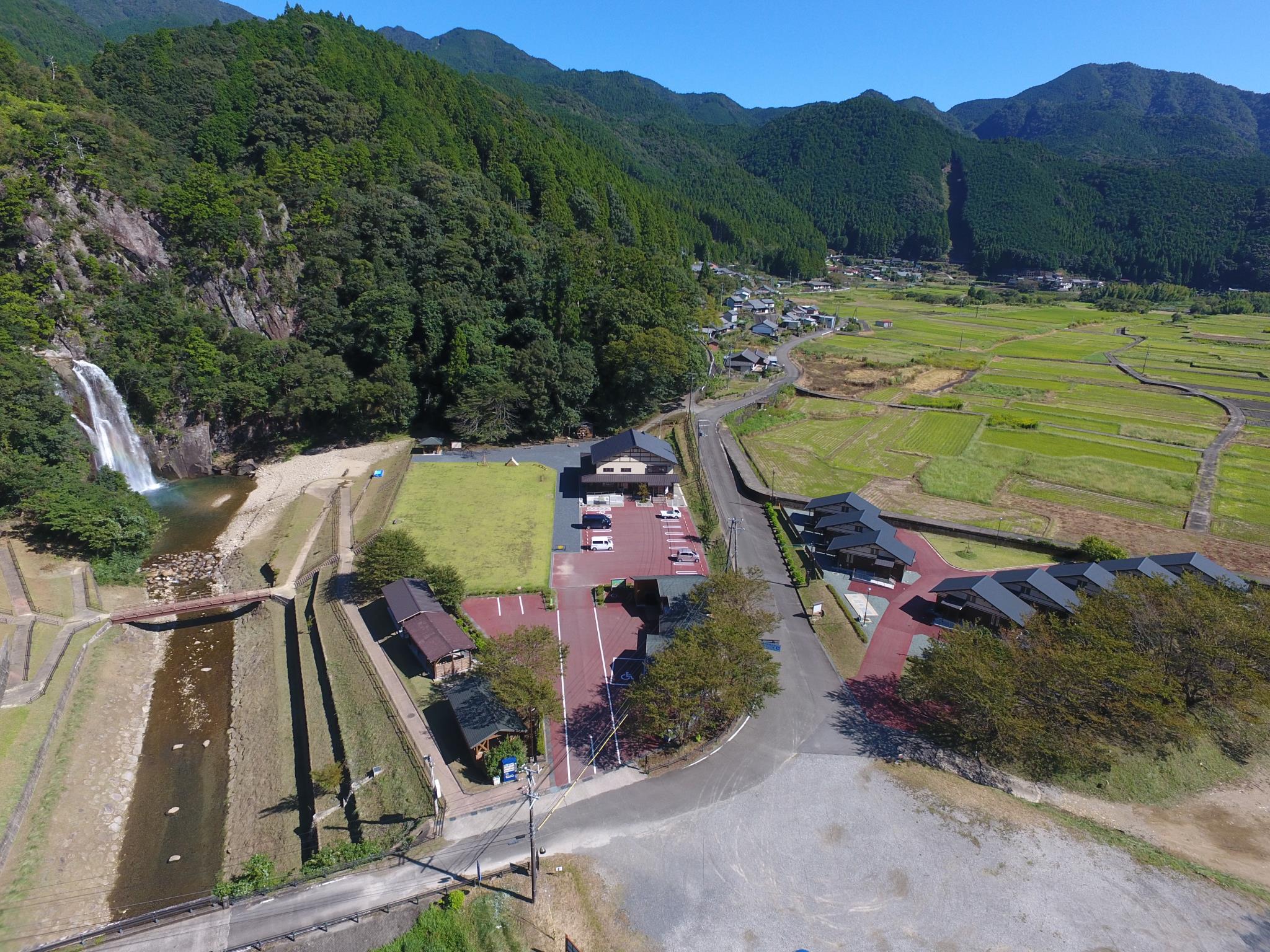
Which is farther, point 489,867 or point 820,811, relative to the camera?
point 820,811

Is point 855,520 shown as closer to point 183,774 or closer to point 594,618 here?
point 594,618

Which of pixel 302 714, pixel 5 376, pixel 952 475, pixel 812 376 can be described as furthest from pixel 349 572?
pixel 812 376

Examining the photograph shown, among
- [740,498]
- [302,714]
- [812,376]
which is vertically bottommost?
[302,714]

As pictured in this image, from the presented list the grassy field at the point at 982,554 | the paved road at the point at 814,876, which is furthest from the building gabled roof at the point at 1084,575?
the paved road at the point at 814,876

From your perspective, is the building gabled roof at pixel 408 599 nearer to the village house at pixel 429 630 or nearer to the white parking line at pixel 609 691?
the village house at pixel 429 630

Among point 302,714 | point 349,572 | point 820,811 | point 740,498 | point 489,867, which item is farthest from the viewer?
point 740,498

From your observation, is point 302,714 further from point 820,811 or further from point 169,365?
point 169,365
